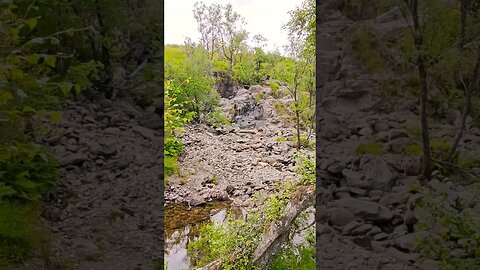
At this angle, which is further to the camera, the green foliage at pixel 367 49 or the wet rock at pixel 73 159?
the green foliage at pixel 367 49

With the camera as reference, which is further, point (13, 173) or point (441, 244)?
point (441, 244)

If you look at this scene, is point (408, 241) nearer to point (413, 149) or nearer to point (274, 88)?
point (413, 149)

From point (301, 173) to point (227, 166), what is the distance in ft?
1.63

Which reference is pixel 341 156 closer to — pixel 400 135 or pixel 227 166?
pixel 400 135

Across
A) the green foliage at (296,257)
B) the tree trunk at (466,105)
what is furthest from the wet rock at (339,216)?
the green foliage at (296,257)

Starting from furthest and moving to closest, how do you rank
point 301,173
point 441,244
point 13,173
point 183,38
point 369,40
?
point 301,173 < point 183,38 < point 369,40 < point 441,244 < point 13,173

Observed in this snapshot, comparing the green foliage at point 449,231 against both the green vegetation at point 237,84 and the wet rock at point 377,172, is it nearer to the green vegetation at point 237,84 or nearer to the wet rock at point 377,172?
the wet rock at point 377,172

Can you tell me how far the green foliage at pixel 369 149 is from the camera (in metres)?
1.70

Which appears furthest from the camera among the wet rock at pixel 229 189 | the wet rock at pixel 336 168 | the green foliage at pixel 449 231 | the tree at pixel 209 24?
the wet rock at pixel 229 189

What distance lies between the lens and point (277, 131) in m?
3.06

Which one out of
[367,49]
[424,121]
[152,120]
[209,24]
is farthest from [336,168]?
[209,24]

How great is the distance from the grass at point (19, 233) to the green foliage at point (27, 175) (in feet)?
0.12

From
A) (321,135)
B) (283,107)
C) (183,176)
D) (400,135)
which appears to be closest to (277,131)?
(283,107)

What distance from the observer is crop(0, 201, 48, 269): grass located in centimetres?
147
